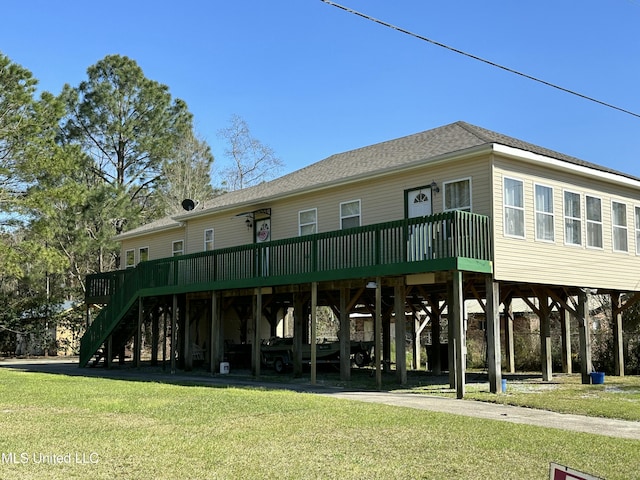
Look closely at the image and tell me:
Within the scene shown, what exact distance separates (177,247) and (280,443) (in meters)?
21.4

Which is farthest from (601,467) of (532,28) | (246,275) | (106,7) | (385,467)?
(246,275)

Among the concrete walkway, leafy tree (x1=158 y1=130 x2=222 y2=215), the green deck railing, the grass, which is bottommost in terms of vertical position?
the concrete walkway

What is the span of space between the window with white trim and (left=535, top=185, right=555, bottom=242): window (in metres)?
15.8

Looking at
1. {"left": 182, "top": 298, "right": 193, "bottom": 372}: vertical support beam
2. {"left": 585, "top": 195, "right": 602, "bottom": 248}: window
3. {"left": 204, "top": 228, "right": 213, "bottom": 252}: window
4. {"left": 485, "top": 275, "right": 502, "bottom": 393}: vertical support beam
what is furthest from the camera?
{"left": 204, "top": 228, "right": 213, "bottom": 252}: window

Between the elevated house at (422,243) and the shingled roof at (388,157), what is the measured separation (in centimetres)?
9

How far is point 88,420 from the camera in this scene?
10570mm

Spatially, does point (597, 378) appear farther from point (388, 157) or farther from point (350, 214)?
point (388, 157)

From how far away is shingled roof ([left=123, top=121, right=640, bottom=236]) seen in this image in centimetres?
1802

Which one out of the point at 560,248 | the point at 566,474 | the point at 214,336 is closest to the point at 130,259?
the point at 214,336

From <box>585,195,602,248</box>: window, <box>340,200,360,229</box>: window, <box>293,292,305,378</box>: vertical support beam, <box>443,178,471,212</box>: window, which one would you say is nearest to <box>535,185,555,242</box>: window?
<box>585,195,602,248</box>: window

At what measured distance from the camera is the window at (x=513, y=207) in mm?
16792

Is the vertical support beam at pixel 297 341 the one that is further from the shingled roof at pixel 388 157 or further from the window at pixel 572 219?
the window at pixel 572 219

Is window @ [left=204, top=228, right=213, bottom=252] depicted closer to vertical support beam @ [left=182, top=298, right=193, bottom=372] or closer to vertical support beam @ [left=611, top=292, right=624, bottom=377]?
vertical support beam @ [left=182, top=298, right=193, bottom=372]

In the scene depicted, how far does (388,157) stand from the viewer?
20.3 meters
